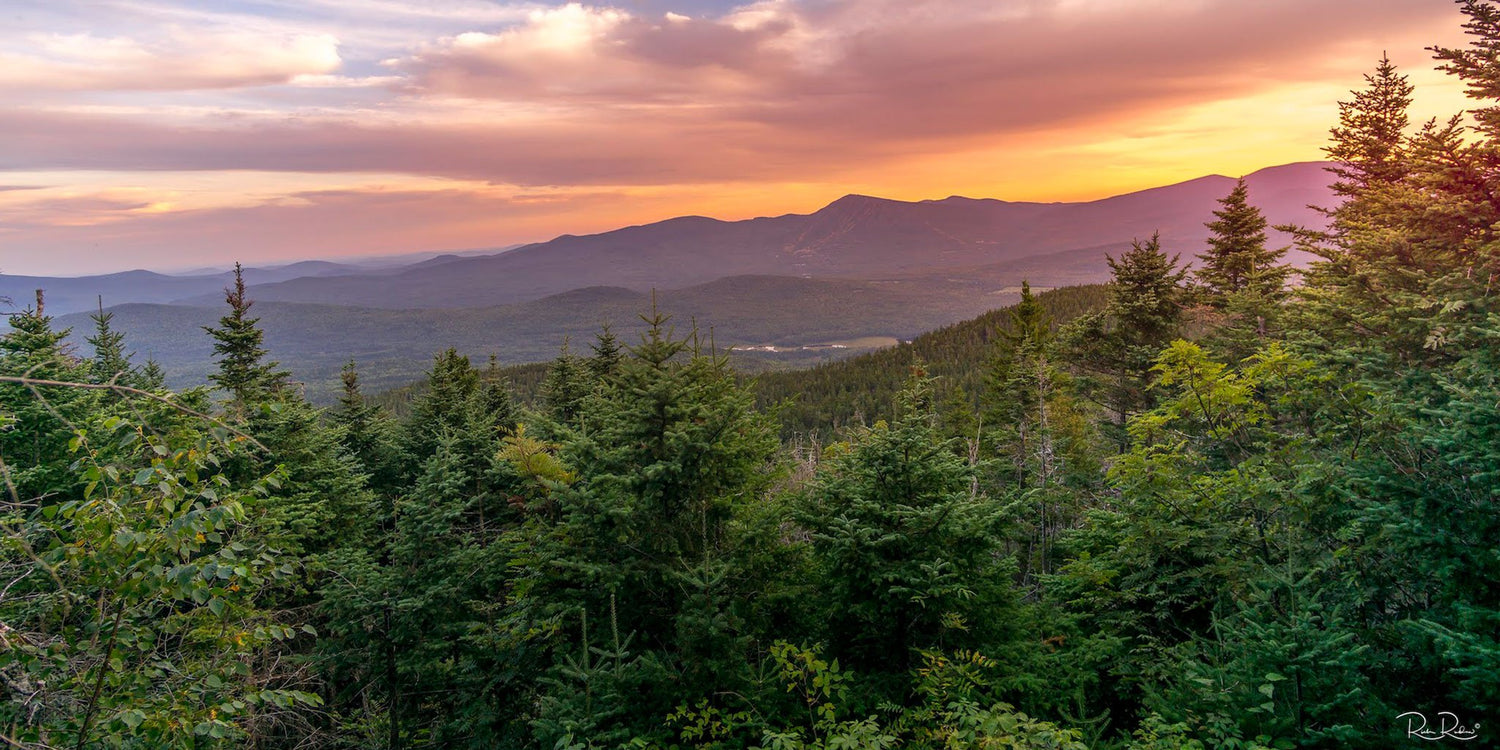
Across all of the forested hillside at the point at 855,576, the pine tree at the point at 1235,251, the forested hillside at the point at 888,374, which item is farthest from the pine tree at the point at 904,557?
the forested hillside at the point at 888,374

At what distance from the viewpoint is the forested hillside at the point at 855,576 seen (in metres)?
4.30

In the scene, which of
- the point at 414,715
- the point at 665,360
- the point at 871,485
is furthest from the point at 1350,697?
the point at 414,715

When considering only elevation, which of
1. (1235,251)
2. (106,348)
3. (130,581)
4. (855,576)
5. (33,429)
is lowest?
(855,576)

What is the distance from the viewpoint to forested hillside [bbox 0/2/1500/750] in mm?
4305

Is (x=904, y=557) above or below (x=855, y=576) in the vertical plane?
above

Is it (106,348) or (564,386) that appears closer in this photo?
(106,348)

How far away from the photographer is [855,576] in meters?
8.68

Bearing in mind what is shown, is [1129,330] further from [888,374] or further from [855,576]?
[888,374]

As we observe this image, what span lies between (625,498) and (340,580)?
7100 millimetres

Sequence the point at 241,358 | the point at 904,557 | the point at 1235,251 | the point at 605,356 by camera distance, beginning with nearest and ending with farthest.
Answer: the point at 904,557 < the point at 241,358 < the point at 1235,251 < the point at 605,356

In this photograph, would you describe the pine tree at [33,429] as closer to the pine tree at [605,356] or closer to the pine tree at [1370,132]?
the pine tree at [605,356]

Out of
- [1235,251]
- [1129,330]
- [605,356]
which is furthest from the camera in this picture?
[605,356]

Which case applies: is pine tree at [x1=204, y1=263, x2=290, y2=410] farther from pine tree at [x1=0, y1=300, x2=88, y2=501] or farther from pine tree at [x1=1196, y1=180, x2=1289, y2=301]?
pine tree at [x1=1196, y1=180, x2=1289, y2=301]

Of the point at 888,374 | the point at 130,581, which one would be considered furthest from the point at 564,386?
the point at 888,374
